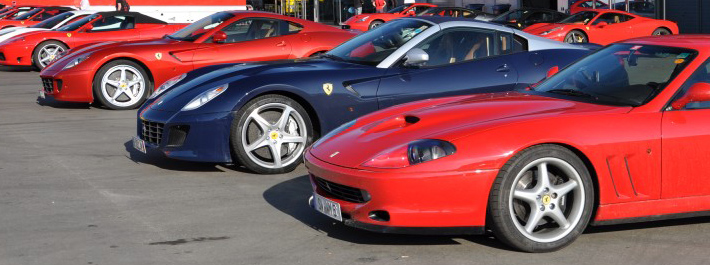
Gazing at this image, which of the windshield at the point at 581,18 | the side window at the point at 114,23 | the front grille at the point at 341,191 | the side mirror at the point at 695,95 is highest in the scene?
the side mirror at the point at 695,95

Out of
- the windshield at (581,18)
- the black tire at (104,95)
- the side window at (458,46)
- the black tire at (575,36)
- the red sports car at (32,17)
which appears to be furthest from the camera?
the windshield at (581,18)

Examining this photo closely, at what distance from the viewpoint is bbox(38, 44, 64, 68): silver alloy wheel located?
1857 centimetres

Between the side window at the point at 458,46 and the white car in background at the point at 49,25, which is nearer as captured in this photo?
the side window at the point at 458,46

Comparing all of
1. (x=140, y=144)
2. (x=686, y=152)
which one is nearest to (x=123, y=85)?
(x=140, y=144)

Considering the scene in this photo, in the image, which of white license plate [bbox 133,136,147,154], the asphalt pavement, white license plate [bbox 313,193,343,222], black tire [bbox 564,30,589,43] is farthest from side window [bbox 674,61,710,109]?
black tire [bbox 564,30,589,43]

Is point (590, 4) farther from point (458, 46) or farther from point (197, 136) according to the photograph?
point (197, 136)

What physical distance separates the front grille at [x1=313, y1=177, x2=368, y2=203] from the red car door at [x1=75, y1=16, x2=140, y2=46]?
38.9 ft

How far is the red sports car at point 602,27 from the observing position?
82.0 ft

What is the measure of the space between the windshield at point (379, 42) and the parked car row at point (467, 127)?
21mm

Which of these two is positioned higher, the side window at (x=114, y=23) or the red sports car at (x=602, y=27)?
the side window at (x=114, y=23)

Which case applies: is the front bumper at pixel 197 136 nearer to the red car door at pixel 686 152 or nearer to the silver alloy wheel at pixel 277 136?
the silver alloy wheel at pixel 277 136

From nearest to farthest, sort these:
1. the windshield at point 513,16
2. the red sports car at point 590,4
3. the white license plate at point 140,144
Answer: the white license plate at point 140,144 → the windshield at point 513,16 → the red sports car at point 590,4

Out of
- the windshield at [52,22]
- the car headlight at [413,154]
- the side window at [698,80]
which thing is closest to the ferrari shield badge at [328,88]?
the car headlight at [413,154]

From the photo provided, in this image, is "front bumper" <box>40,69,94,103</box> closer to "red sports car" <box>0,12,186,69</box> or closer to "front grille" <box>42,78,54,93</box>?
"front grille" <box>42,78,54,93</box>
